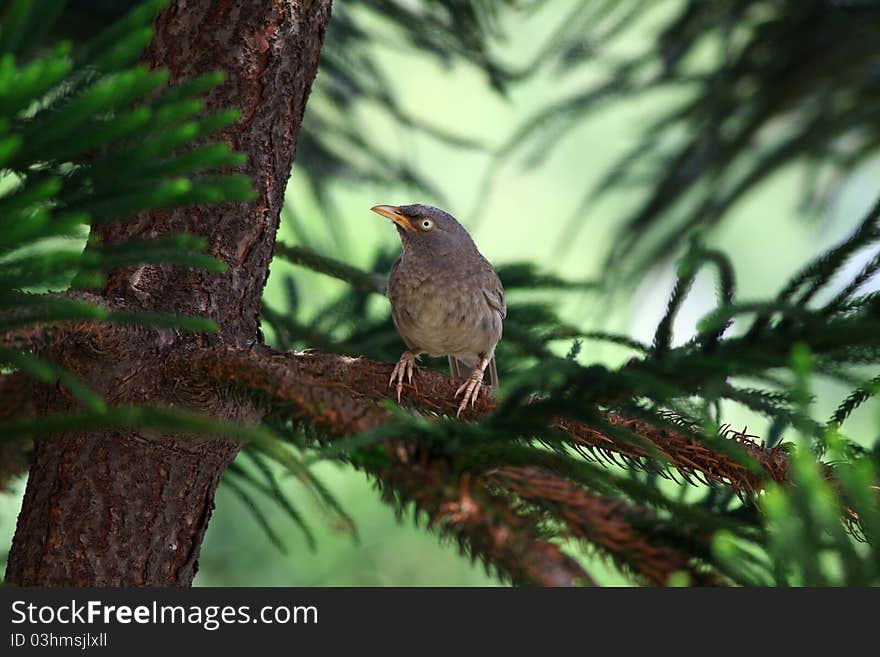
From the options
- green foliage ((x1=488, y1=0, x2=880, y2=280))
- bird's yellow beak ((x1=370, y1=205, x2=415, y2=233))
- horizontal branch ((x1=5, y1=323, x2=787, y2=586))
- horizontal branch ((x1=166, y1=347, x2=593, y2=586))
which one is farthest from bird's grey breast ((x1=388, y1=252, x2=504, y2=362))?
horizontal branch ((x1=166, y1=347, x2=593, y2=586))

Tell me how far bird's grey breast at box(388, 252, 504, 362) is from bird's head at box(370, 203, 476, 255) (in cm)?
8

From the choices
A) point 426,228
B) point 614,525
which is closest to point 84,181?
point 614,525

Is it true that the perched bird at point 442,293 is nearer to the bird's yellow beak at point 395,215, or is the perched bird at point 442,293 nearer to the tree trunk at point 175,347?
the bird's yellow beak at point 395,215

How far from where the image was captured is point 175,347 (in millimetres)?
1742

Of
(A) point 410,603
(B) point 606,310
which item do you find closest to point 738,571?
(A) point 410,603

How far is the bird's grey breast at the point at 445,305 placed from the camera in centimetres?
317

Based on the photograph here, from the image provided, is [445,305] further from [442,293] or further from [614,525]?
[614,525]

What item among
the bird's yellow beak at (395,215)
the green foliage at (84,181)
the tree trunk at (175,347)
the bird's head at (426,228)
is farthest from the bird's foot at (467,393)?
the bird's yellow beak at (395,215)

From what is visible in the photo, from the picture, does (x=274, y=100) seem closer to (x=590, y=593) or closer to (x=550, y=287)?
(x=550, y=287)

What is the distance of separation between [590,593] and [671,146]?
424 centimetres

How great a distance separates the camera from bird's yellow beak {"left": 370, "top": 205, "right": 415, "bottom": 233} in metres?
3.58

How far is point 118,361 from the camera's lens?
5.54 ft

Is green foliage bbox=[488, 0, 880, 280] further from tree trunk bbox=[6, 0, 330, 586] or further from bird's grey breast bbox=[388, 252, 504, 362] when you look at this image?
tree trunk bbox=[6, 0, 330, 586]

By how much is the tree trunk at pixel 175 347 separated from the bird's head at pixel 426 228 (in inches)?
58.1
